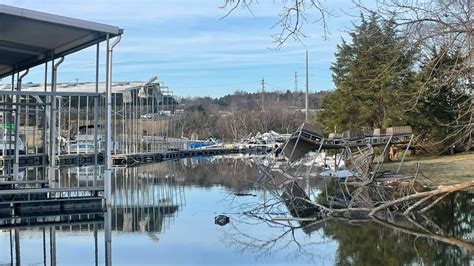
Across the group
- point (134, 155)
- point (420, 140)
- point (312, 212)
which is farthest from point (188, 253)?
point (134, 155)

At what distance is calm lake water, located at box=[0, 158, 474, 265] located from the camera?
10.4m

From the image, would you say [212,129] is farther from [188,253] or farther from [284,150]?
[188,253]

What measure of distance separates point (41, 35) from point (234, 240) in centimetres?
736

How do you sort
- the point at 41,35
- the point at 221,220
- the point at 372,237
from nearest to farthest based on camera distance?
the point at 372,237, the point at 221,220, the point at 41,35

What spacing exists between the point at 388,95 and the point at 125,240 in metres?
28.1

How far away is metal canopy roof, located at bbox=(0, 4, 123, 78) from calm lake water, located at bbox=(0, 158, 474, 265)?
456 cm

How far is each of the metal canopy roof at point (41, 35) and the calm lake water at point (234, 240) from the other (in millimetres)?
4558

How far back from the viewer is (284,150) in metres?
22.0

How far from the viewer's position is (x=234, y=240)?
12555 mm

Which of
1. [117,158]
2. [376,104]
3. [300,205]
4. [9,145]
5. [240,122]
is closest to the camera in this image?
[300,205]

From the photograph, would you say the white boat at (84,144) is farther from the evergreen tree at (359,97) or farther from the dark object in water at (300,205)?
the dark object in water at (300,205)

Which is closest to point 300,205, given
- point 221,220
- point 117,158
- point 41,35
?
point 221,220

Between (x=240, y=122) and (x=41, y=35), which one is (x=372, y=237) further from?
(x=240, y=122)

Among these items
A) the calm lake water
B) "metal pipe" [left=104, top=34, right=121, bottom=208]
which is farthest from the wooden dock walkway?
the calm lake water
